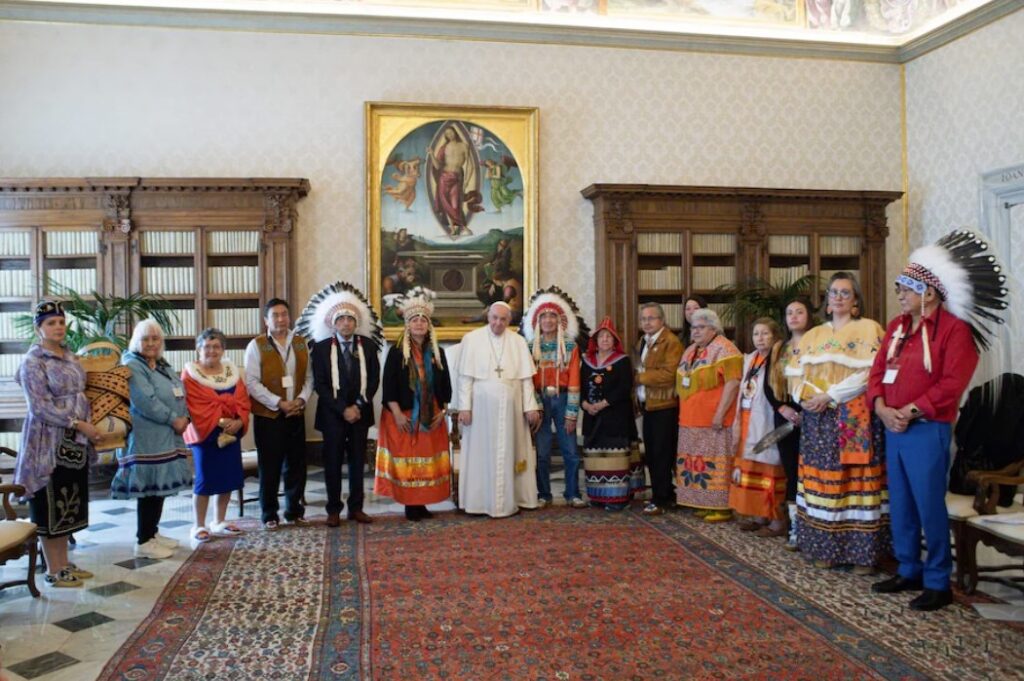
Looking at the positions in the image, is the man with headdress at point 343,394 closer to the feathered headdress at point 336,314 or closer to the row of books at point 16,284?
the feathered headdress at point 336,314

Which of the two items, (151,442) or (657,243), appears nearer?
(151,442)

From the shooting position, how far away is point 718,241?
26.3 feet

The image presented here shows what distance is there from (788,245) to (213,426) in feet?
18.9

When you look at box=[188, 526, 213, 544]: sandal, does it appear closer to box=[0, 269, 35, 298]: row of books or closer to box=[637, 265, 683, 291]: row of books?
box=[0, 269, 35, 298]: row of books

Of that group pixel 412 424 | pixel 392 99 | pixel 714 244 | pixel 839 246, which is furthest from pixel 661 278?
pixel 412 424

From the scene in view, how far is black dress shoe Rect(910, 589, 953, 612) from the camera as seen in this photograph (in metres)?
3.70

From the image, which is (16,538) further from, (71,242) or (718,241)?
(718,241)

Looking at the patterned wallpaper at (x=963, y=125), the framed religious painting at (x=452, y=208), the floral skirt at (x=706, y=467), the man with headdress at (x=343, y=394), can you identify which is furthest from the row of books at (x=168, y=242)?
the patterned wallpaper at (x=963, y=125)

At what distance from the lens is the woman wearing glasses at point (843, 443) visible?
4.16 metres

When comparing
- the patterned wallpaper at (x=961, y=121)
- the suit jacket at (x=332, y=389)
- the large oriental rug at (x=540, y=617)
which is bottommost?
the large oriental rug at (x=540, y=617)

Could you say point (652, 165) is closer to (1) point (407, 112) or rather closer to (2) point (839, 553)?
(1) point (407, 112)

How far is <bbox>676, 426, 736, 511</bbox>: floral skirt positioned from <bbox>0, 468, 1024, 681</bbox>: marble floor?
1719 millimetres

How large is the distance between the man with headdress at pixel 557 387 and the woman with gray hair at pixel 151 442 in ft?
8.07

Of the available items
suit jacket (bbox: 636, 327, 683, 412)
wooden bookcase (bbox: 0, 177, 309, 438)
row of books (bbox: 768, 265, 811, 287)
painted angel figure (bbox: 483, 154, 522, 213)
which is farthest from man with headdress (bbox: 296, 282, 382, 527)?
row of books (bbox: 768, 265, 811, 287)
